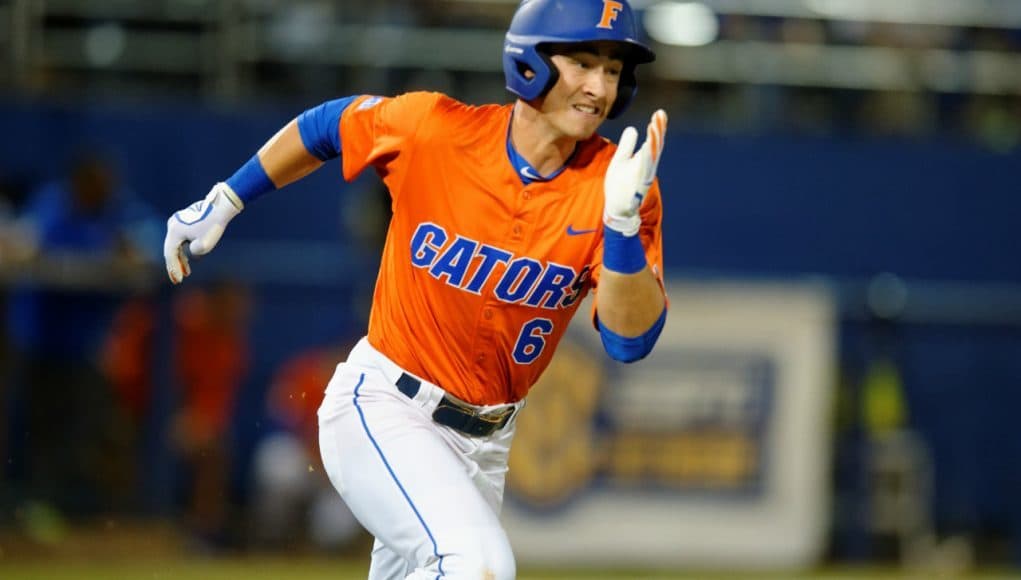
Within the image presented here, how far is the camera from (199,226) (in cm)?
501

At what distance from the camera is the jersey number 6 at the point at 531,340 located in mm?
4777

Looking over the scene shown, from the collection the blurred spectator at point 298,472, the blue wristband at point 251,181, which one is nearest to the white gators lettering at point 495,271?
the blue wristband at point 251,181

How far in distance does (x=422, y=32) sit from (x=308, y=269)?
2085 mm

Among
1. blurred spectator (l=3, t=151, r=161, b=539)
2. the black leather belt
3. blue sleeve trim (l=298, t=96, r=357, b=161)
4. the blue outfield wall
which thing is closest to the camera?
the black leather belt

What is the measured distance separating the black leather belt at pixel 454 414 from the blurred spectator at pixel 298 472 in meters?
5.03

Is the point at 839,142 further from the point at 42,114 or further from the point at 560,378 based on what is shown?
the point at 42,114

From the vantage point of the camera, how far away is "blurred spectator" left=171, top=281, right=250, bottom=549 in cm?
970

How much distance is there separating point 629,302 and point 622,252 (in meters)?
0.16

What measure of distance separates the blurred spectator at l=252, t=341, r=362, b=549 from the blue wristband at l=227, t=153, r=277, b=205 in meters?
4.82

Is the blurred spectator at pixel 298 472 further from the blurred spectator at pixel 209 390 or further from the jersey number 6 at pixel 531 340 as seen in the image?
the jersey number 6 at pixel 531 340

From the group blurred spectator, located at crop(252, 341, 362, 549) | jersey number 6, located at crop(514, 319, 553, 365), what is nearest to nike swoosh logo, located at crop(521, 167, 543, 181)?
jersey number 6, located at crop(514, 319, 553, 365)

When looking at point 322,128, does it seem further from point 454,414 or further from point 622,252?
point 622,252

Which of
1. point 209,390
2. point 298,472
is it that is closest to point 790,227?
point 298,472

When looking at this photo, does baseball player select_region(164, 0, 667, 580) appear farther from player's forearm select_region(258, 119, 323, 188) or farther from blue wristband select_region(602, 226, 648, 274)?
blue wristband select_region(602, 226, 648, 274)
